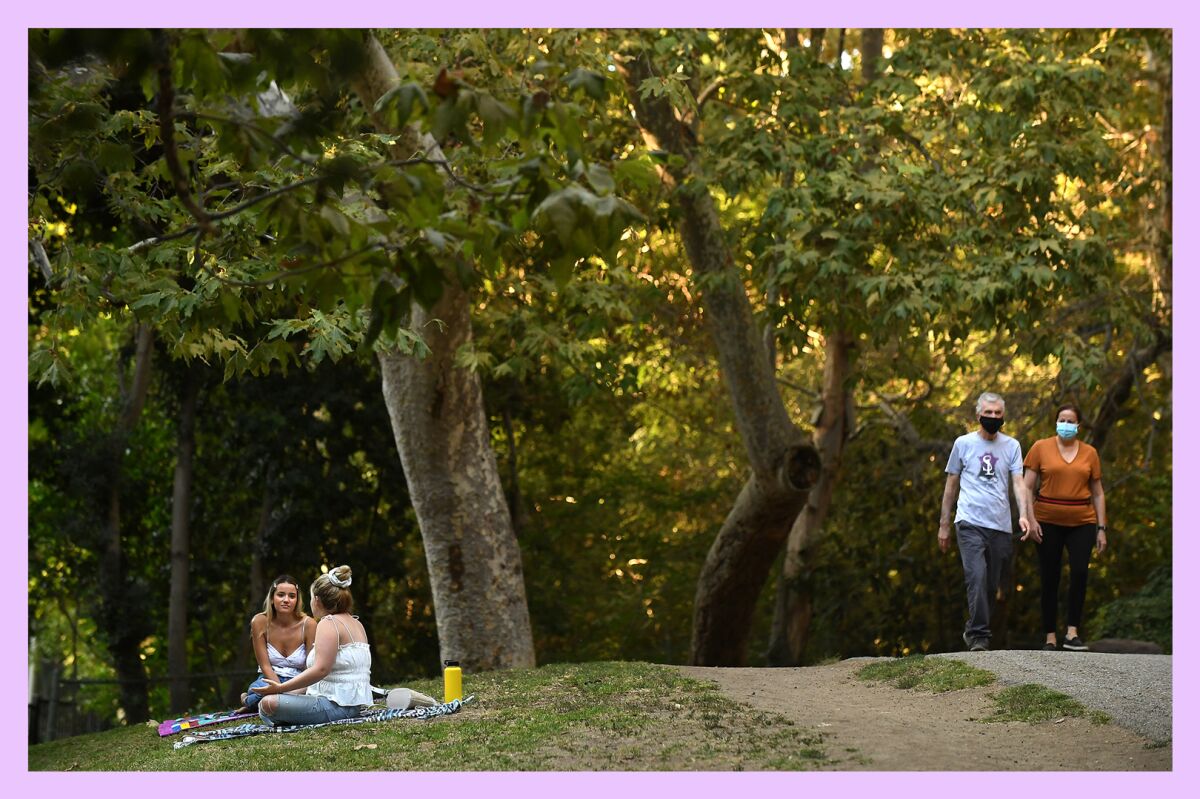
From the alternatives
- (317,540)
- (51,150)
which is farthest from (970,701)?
(317,540)

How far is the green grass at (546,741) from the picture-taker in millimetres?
5797

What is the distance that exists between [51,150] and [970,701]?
4613 mm

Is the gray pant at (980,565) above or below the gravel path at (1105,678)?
above

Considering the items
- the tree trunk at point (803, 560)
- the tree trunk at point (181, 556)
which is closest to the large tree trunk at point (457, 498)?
the tree trunk at point (803, 560)

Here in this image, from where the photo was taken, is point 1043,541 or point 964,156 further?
point 964,156

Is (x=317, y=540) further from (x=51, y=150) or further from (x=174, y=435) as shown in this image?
(x=51, y=150)

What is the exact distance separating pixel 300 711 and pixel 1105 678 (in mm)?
3752

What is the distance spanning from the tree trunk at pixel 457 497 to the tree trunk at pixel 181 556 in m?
5.44

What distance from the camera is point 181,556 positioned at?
1533cm

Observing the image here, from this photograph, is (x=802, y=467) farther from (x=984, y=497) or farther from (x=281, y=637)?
(x=281, y=637)

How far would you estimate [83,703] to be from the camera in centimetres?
1889

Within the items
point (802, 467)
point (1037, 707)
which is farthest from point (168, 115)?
point (802, 467)

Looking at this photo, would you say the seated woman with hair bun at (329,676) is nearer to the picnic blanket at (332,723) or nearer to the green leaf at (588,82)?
the picnic blanket at (332,723)

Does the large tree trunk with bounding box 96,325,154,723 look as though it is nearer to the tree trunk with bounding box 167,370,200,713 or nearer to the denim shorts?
the tree trunk with bounding box 167,370,200,713
